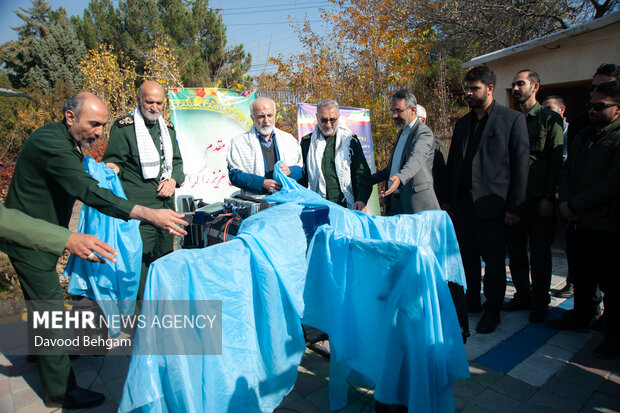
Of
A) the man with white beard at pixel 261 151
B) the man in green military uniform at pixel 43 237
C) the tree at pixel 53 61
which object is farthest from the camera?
the tree at pixel 53 61

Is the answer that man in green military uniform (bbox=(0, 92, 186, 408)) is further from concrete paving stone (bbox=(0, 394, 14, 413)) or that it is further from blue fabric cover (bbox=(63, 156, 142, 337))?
blue fabric cover (bbox=(63, 156, 142, 337))

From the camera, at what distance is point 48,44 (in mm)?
18344

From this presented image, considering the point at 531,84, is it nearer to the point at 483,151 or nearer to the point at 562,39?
the point at 483,151

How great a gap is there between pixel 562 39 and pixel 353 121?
3014 millimetres

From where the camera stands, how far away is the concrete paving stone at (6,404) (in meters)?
2.38

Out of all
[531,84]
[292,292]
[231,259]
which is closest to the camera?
[231,259]

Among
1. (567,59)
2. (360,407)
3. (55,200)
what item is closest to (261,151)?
(55,200)

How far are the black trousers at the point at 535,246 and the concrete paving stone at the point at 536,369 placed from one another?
0.69 meters

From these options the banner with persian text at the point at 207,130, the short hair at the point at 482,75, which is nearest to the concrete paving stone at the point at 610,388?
the short hair at the point at 482,75

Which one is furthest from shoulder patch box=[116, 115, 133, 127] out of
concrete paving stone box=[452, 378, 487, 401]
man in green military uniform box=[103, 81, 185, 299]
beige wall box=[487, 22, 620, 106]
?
beige wall box=[487, 22, 620, 106]

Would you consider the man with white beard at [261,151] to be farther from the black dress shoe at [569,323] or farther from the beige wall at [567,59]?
the beige wall at [567,59]

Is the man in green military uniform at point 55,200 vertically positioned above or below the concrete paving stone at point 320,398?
above

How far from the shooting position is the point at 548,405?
227cm

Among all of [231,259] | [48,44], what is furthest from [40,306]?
[48,44]
